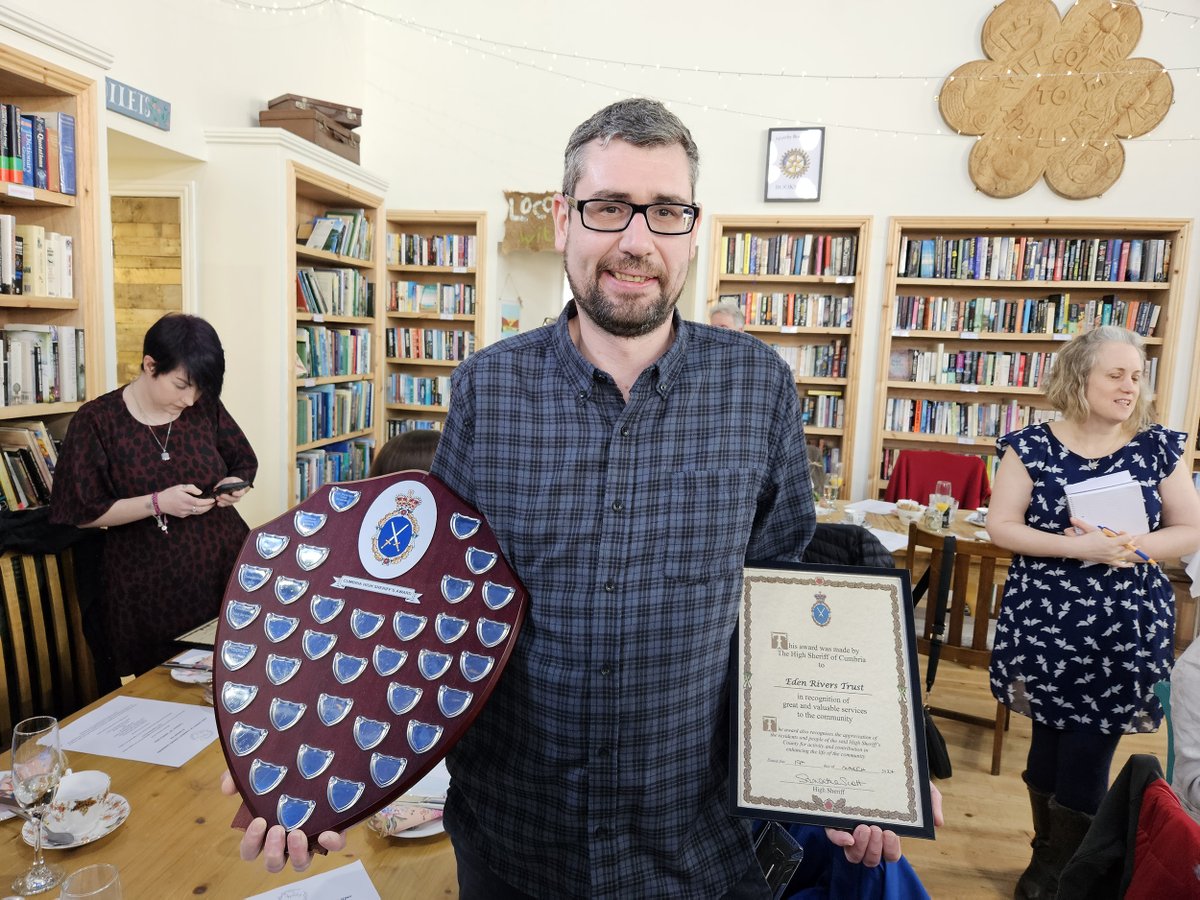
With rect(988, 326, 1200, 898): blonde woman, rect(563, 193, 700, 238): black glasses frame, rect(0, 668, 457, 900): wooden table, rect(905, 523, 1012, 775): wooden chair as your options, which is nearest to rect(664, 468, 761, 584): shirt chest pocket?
rect(563, 193, 700, 238): black glasses frame

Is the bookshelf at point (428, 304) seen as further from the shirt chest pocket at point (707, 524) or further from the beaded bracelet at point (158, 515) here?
the shirt chest pocket at point (707, 524)

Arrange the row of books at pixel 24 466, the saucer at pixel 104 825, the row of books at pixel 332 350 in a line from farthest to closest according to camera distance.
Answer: the row of books at pixel 332 350
the row of books at pixel 24 466
the saucer at pixel 104 825

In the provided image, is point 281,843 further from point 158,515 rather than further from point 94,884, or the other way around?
point 158,515

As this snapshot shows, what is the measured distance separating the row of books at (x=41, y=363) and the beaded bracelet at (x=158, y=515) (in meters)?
0.64

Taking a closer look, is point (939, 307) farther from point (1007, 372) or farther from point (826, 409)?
point (826, 409)

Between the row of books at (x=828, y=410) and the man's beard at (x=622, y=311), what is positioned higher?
the man's beard at (x=622, y=311)

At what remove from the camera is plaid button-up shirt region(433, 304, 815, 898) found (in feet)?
3.37

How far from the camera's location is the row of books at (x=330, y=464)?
14.5ft

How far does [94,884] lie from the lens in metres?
0.92

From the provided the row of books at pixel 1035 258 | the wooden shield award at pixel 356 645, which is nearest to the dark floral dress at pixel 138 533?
the wooden shield award at pixel 356 645

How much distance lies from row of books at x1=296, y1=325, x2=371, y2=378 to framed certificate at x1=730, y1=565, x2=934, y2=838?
3846 mm

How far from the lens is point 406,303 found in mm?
5504

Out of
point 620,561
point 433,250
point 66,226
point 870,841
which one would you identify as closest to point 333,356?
point 433,250

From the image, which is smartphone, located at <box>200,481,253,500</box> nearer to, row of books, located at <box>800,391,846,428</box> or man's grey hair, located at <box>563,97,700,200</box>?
man's grey hair, located at <box>563,97,700,200</box>
